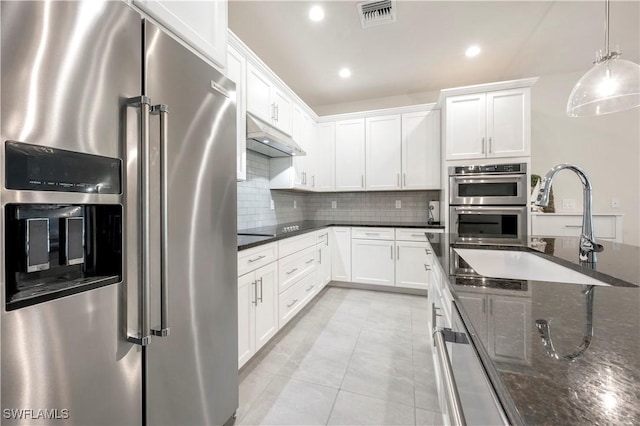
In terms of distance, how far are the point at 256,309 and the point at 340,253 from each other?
1.97 meters

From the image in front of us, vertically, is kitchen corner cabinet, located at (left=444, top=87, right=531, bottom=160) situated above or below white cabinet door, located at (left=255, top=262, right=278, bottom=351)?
above

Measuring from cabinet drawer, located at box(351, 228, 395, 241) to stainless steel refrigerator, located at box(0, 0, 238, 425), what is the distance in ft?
8.64

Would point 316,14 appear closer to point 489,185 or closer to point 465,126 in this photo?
point 465,126

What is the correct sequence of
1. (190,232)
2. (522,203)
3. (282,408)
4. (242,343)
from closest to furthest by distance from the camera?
(190,232) < (282,408) < (242,343) < (522,203)

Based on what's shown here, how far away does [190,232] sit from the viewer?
3.62 ft

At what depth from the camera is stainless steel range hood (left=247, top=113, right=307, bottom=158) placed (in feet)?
7.22

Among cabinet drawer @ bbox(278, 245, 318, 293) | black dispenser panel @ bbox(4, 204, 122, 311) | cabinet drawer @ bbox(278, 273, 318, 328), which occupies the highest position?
black dispenser panel @ bbox(4, 204, 122, 311)

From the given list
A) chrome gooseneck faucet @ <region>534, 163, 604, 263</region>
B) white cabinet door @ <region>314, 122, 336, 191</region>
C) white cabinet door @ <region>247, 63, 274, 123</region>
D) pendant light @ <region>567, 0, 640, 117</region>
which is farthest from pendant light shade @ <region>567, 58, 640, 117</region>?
white cabinet door @ <region>314, 122, 336, 191</region>

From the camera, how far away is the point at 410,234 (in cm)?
342

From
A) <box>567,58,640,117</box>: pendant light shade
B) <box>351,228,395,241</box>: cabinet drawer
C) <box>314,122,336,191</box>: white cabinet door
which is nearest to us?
<box>567,58,640,117</box>: pendant light shade

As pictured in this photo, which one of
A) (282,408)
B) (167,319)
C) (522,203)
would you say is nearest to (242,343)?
(282,408)

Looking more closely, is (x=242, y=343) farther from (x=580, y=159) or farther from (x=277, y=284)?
(x=580, y=159)

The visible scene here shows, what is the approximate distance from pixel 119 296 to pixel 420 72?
12.3ft

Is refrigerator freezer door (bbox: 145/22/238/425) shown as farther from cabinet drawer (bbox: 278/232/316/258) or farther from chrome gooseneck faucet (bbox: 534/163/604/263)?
chrome gooseneck faucet (bbox: 534/163/604/263)
